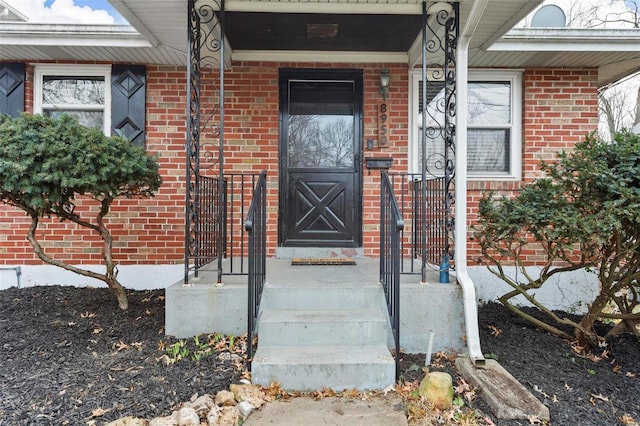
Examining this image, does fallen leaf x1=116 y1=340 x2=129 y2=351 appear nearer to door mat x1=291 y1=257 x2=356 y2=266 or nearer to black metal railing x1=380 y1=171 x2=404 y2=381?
door mat x1=291 y1=257 x2=356 y2=266

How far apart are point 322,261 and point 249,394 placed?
188 cm

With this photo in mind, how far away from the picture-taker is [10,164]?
2.84m

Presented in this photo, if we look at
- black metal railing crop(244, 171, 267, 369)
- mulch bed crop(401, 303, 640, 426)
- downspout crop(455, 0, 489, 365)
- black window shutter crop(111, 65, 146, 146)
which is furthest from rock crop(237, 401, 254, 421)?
black window shutter crop(111, 65, 146, 146)

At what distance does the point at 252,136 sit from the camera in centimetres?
440

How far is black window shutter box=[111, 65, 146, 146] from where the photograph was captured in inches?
171

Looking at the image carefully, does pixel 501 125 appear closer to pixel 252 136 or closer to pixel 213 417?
pixel 252 136

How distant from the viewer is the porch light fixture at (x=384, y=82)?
168 inches

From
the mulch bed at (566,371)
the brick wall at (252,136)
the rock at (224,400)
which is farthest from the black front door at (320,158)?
the rock at (224,400)

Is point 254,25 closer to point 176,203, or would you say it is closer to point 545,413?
point 176,203

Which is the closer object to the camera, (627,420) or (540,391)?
(627,420)

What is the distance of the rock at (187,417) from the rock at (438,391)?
129 cm

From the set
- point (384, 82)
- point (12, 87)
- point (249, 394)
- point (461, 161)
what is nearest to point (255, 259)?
point (249, 394)

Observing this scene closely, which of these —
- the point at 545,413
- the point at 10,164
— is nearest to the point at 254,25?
the point at 10,164

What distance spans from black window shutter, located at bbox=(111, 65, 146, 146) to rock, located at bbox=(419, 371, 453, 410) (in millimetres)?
3888
